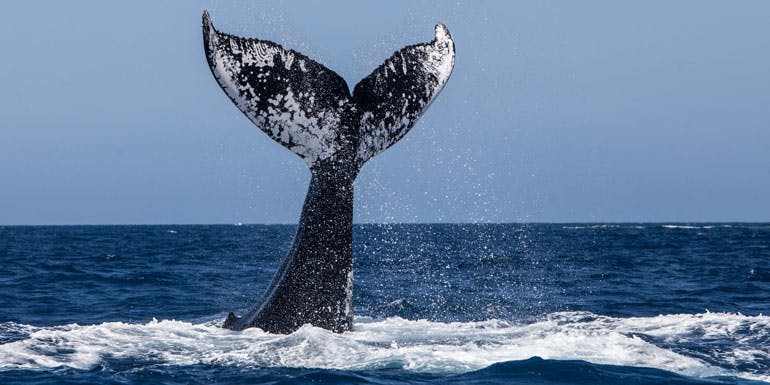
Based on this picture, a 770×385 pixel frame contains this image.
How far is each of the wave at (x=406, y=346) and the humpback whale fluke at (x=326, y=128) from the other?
1.10 ft

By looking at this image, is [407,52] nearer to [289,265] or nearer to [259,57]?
[259,57]

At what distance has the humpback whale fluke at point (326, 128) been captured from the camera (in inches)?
331

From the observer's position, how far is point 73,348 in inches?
359

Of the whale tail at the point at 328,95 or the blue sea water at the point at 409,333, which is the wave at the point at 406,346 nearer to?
the blue sea water at the point at 409,333

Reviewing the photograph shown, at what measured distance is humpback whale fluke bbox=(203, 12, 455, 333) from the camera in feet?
27.6

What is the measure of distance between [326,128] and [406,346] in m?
2.30

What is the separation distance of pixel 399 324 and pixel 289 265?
2.43 meters

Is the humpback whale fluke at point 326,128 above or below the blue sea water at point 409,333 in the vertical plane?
above

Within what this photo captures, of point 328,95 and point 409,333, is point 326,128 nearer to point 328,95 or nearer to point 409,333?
point 328,95

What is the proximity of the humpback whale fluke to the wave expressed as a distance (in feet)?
1.10

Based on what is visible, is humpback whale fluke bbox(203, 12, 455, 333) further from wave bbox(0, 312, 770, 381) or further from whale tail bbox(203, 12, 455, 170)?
wave bbox(0, 312, 770, 381)

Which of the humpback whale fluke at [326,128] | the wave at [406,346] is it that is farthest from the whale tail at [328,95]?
the wave at [406,346]

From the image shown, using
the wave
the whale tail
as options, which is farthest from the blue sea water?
the whale tail

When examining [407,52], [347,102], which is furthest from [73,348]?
[407,52]
